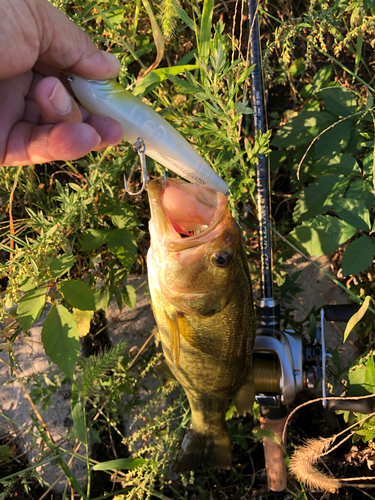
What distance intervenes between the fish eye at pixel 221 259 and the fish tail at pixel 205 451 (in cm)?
112

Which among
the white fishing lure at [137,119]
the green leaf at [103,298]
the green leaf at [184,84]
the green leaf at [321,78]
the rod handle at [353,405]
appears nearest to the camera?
the white fishing lure at [137,119]

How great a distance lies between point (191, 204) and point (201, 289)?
0.39m

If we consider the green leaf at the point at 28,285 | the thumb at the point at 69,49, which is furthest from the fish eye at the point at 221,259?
the green leaf at the point at 28,285

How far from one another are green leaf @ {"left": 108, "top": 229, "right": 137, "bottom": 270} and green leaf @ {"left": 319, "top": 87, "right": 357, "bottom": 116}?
157 centimetres

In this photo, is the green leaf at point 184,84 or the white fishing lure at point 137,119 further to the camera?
the green leaf at point 184,84

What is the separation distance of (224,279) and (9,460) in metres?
2.70

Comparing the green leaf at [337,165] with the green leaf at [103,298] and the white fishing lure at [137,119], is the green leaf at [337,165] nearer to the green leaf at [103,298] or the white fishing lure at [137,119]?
the white fishing lure at [137,119]

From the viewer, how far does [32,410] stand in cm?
317

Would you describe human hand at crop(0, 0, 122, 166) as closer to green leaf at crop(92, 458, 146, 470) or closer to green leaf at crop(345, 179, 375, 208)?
green leaf at crop(345, 179, 375, 208)

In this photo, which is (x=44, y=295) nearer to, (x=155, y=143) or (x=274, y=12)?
(x=155, y=143)

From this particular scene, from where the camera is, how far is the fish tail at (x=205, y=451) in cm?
223

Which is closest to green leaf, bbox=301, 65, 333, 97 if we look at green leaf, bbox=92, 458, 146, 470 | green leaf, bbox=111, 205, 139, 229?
green leaf, bbox=111, 205, 139, 229

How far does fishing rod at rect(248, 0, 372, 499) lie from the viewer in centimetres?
200

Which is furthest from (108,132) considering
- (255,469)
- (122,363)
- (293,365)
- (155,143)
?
(255,469)
